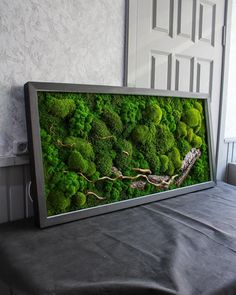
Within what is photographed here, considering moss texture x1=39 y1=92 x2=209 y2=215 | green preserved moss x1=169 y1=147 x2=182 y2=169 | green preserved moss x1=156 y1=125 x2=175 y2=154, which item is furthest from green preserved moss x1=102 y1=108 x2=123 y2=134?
green preserved moss x1=169 y1=147 x2=182 y2=169

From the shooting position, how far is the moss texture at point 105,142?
1.18 metres

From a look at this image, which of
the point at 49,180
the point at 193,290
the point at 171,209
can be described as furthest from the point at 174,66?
the point at 193,290

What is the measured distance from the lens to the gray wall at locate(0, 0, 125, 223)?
119 cm

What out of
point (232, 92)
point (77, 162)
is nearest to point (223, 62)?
point (232, 92)

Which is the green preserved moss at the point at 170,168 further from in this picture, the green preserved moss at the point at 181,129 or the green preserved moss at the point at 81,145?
the green preserved moss at the point at 81,145

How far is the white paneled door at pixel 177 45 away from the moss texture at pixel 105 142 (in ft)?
0.62

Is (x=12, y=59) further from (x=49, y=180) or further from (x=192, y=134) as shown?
(x=192, y=134)

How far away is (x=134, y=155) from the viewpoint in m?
1.44

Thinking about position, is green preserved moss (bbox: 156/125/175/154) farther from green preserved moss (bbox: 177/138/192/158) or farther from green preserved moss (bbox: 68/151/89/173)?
green preserved moss (bbox: 68/151/89/173)

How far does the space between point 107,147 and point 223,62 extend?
121 centimetres

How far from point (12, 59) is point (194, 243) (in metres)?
0.96

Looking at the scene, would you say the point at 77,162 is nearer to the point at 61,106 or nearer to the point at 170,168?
the point at 61,106

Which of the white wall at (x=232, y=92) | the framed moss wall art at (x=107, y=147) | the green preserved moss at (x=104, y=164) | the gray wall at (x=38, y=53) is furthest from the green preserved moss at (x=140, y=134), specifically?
the white wall at (x=232, y=92)

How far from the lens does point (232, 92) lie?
2.25 metres
